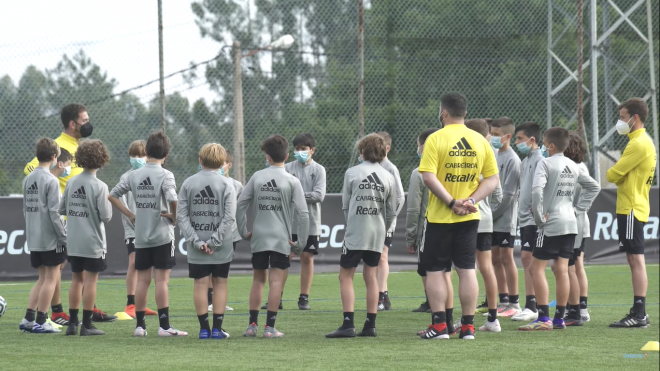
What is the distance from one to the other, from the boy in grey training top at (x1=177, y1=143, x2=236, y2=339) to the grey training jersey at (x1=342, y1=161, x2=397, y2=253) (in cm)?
99

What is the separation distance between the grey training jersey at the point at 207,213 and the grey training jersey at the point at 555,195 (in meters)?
2.66

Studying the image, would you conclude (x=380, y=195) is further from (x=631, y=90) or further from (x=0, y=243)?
(x=631, y=90)

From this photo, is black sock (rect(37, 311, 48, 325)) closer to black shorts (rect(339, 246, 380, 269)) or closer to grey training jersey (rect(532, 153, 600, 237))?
black shorts (rect(339, 246, 380, 269))

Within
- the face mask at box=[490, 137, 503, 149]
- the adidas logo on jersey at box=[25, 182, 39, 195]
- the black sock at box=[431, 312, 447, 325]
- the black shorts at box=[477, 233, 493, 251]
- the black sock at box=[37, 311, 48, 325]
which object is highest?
the face mask at box=[490, 137, 503, 149]

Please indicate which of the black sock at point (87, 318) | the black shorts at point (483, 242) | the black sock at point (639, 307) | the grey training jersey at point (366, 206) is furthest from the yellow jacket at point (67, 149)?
the black sock at point (639, 307)

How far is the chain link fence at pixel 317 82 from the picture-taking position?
1466 centimetres

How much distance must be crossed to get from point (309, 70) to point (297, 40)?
80 centimetres

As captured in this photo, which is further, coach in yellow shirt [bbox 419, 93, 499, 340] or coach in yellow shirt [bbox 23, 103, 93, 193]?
coach in yellow shirt [bbox 23, 103, 93, 193]

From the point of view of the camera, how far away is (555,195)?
805 cm

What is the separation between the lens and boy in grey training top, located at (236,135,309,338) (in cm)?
756

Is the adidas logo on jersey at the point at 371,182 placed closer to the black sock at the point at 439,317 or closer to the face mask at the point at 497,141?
the black sock at the point at 439,317

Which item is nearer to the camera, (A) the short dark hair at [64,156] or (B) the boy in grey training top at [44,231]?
(B) the boy in grey training top at [44,231]

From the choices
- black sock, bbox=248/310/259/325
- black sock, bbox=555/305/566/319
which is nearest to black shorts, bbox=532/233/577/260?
black sock, bbox=555/305/566/319

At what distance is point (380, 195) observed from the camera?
7645 millimetres
